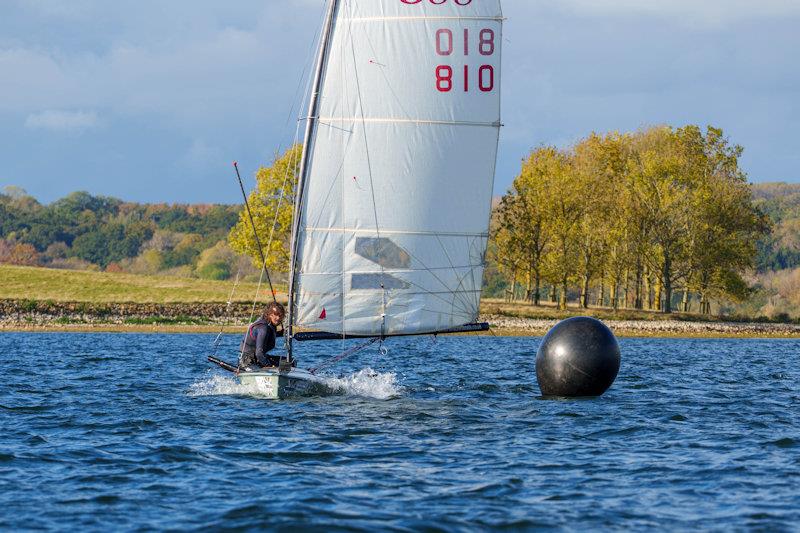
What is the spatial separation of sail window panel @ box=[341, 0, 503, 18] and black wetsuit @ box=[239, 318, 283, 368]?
7463 mm

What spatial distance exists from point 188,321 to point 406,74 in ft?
160

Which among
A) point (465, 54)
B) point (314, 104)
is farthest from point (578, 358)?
point (314, 104)

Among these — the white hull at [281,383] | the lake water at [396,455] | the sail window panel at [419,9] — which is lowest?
the lake water at [396,455]

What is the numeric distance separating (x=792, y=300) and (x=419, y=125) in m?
122

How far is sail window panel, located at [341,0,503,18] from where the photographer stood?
26.2 meters

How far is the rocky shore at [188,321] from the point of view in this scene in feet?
228

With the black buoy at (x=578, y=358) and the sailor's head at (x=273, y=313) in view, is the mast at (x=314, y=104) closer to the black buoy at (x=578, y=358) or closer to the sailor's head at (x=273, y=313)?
A: the sailor's head at (x=273, y=313)

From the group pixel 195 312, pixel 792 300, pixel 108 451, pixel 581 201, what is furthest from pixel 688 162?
pixel 108 451

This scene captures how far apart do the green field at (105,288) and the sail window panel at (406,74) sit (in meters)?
55.1

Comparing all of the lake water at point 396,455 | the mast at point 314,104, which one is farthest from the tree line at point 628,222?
the mast at point 314,104

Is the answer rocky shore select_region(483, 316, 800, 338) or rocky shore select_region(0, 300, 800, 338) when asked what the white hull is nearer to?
rocky shore select_region(0, 300, 800, 338)

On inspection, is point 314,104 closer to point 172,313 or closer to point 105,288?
point 172,313

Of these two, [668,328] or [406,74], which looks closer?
[406,74]

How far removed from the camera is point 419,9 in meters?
26.4
